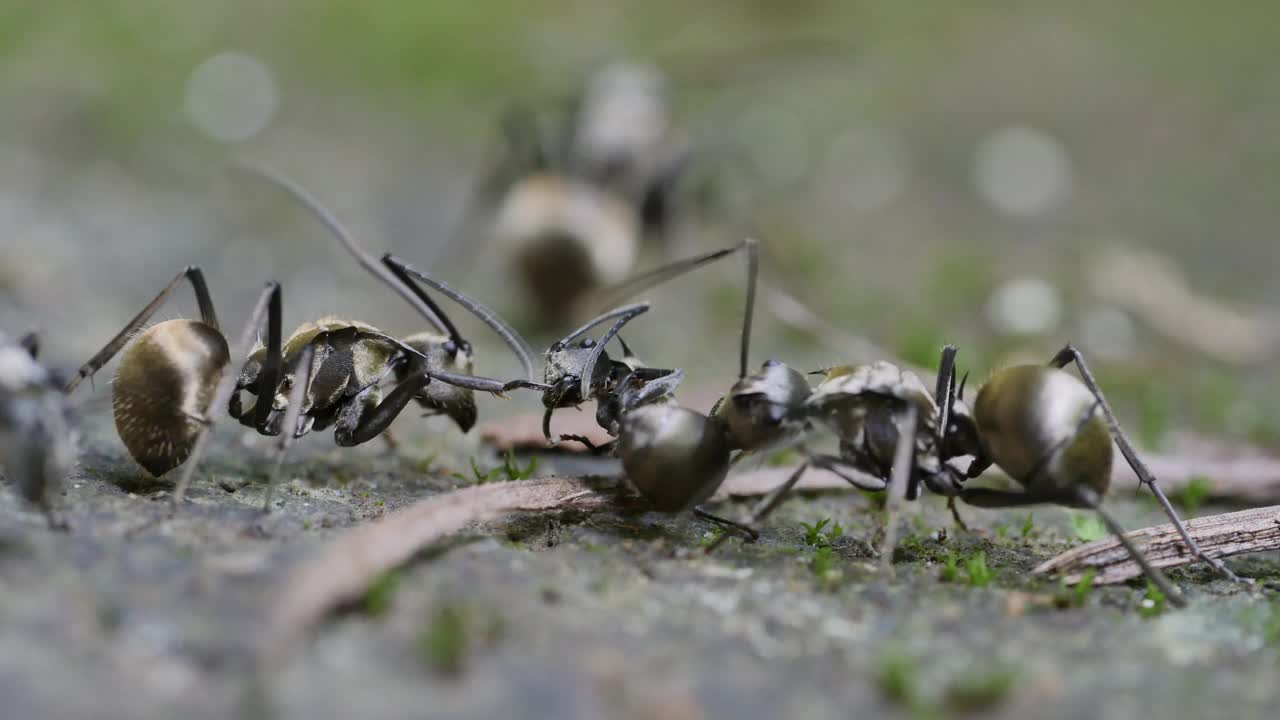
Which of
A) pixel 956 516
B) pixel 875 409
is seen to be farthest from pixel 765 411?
pixel 956 516

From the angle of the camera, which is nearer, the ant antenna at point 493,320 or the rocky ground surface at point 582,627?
the rocky ground surface at point 582,627

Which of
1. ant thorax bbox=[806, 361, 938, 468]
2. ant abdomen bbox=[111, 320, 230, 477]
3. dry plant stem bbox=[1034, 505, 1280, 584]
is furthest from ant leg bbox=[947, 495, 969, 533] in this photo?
ant abdomen bbox=[111, 320, 230, 477]

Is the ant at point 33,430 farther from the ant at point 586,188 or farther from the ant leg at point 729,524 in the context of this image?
the ant at point 586,188

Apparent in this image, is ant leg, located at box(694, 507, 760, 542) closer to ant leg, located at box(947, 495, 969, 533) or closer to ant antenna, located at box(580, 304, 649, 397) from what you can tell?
ant antenna, located at box(580, 304, 649, 397)

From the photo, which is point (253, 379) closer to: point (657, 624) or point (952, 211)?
point (657, 624)

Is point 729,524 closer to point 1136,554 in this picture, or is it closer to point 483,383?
point 483,383

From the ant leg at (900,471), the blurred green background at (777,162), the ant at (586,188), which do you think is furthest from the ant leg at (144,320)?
the ant at (586,188)

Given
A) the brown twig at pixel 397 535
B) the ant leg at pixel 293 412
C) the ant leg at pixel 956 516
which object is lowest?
the ant leg at pixel 956 516

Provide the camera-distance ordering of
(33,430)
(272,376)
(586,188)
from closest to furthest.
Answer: (33,430) < (272,376) < (586,188)

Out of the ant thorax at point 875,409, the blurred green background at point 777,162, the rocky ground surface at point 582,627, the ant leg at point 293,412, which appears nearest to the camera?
the rocky ground surface at point 582,627
